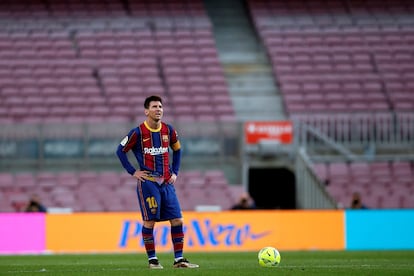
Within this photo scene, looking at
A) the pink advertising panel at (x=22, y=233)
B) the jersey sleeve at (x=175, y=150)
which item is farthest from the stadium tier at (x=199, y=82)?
the jersey sleeve at (x=175, y=150)

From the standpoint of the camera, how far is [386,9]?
110 ft

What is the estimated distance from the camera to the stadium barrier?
20.4m

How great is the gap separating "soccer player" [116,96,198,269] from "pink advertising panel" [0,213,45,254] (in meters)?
8.82

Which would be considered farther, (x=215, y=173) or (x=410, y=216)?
(x=215, y=173)

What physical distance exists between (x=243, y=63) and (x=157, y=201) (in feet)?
65.8

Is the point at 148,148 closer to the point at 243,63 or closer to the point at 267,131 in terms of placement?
the point at 267,131

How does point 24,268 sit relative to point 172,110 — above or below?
below

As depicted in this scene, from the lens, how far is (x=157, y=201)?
38.9ft

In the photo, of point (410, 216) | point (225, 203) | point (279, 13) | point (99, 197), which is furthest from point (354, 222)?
point (279, 13)

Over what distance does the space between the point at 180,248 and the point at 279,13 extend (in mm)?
21988

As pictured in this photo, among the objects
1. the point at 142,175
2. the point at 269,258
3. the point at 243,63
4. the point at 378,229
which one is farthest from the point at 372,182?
the point at 142,175

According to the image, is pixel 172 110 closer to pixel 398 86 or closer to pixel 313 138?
pixel 313 138

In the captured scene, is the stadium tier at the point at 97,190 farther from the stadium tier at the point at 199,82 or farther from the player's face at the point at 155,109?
the player's face at the point at 155,109

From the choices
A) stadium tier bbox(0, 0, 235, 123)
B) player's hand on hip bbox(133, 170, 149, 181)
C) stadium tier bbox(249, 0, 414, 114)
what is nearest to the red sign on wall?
stadium tier bbox(0, 0, 235, 123)
